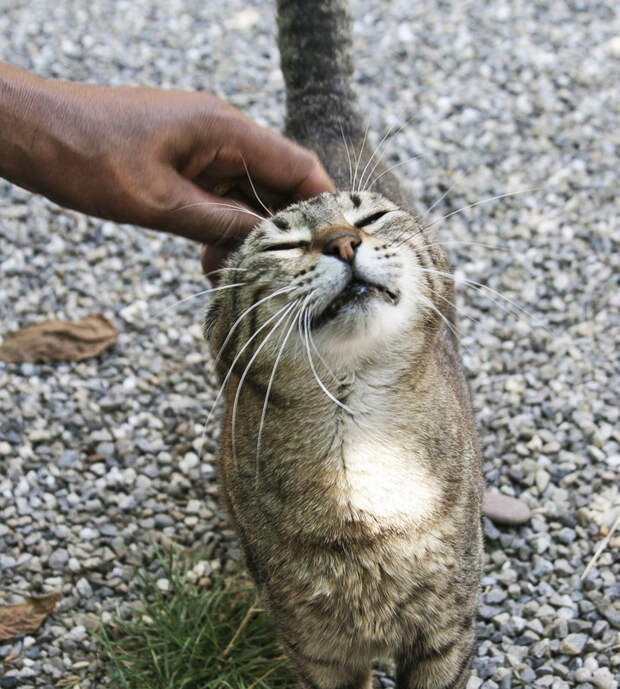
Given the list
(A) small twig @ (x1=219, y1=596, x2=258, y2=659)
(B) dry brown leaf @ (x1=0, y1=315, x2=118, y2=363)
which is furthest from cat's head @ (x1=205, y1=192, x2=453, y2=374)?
(B) dry brown leaf @ (x1=0, y1=315, x2=118, y2=363)

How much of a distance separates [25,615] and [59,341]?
1.50 metres

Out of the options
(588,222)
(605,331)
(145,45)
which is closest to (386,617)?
(605,331)

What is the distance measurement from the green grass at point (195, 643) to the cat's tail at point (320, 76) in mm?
1801

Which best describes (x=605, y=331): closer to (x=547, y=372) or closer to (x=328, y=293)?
(x=547, y=372)

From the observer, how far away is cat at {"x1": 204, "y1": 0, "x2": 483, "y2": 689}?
2.46m

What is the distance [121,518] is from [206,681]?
2.68 feet

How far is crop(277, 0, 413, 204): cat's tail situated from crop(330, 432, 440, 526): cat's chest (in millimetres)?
1628

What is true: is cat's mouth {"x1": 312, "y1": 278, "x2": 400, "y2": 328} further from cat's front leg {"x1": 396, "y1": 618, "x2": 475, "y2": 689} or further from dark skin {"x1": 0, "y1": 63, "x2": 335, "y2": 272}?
cat's front leg {"x1": 396, "y1": 618, "x2": 475, "y2": 689}

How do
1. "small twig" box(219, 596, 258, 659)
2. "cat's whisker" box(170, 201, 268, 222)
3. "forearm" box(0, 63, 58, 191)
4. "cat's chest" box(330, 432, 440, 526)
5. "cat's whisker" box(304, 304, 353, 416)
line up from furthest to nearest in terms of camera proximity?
"small twig" box(219, 596, 258, 659) → "cat's whisker" box(170, 201, 268, 222) → "forearm" box(0, 63, 58, 191) → "cat's chest" box(330, 432, 440, 526) → "cat's whisker" box(304, 304, 353, 416)

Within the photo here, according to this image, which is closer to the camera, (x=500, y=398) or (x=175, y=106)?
(x=175, y=106)

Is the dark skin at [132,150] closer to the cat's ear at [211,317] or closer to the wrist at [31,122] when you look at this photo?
the wrist at [31,122]

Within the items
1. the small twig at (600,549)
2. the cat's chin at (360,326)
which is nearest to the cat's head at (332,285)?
the cat's chin at (360,326)

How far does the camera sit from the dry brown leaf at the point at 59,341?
14.6ft

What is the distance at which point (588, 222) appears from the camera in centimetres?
496
